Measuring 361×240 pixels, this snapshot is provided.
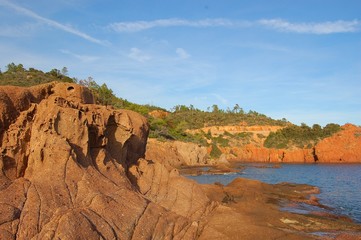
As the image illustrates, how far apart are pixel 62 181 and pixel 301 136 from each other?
280 feet

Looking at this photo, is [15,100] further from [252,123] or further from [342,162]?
[252,123]

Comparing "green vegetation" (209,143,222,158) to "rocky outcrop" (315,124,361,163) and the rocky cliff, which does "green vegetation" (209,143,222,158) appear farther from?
"rocky outcrop" (315,124,361,163)

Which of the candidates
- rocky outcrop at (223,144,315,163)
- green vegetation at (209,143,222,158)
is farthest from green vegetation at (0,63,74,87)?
rocky outcrop at (223,144,315,163)

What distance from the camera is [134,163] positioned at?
1667cm

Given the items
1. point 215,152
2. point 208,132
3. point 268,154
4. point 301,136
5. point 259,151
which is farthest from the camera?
point 208,132

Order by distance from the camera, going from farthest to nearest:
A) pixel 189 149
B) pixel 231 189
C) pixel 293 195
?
1. pixel 189 149
2. pixel 293 195
3. pixel 231 189

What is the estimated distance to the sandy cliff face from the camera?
8.53 metres

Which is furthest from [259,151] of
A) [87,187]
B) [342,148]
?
[87,187]

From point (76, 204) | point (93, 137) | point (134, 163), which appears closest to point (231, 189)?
point (134, 163)

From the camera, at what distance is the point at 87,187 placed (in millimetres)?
10445

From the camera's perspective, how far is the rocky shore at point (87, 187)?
8820 mm

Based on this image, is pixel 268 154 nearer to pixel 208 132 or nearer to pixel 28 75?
pixel 208 132

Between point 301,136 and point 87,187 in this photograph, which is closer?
point 87,187

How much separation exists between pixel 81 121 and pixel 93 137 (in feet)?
4.29
